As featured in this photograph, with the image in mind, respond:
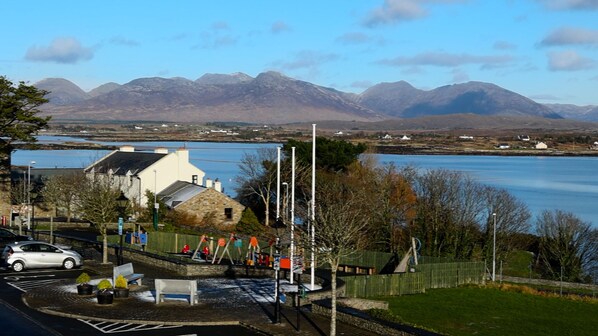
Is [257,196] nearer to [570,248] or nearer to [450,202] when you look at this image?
[450,202]

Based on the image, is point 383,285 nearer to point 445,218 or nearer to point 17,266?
point 17,266

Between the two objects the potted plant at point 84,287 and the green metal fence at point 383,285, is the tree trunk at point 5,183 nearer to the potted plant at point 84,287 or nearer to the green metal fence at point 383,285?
the potted plant at point 84,287

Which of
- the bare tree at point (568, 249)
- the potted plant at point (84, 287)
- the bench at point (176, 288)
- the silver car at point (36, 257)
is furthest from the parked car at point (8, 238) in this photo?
the bare tree at point (568, 249)

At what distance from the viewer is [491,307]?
32.2m

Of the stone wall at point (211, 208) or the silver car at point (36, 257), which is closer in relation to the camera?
the silver car at point (36, 257)

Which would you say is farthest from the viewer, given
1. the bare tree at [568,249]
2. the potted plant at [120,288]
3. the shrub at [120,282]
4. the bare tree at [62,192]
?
the bare tree at [568,249]

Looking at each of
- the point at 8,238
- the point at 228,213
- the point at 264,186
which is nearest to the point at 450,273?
the point at 8,238

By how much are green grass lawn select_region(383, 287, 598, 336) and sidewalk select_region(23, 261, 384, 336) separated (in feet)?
11.9

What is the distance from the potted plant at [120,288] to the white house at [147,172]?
45.1m

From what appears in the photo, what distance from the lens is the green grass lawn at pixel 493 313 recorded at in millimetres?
26094

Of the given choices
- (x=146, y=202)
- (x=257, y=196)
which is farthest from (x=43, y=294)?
(x=257, y=196)

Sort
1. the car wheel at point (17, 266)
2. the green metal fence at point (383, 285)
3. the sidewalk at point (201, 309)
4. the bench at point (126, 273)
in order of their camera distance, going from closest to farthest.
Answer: the sidewalk at point (201, 309), the bench at point (126, 273), the green metal fence at point (383, 285), the car wheel at point (17, 266)

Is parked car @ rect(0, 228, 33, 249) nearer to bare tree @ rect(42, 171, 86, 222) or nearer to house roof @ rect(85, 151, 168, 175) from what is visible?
bare tree @ rect(42, 171, 86, 222)

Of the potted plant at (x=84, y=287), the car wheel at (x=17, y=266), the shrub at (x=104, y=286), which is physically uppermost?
the shrub at (x=104, y=286)
